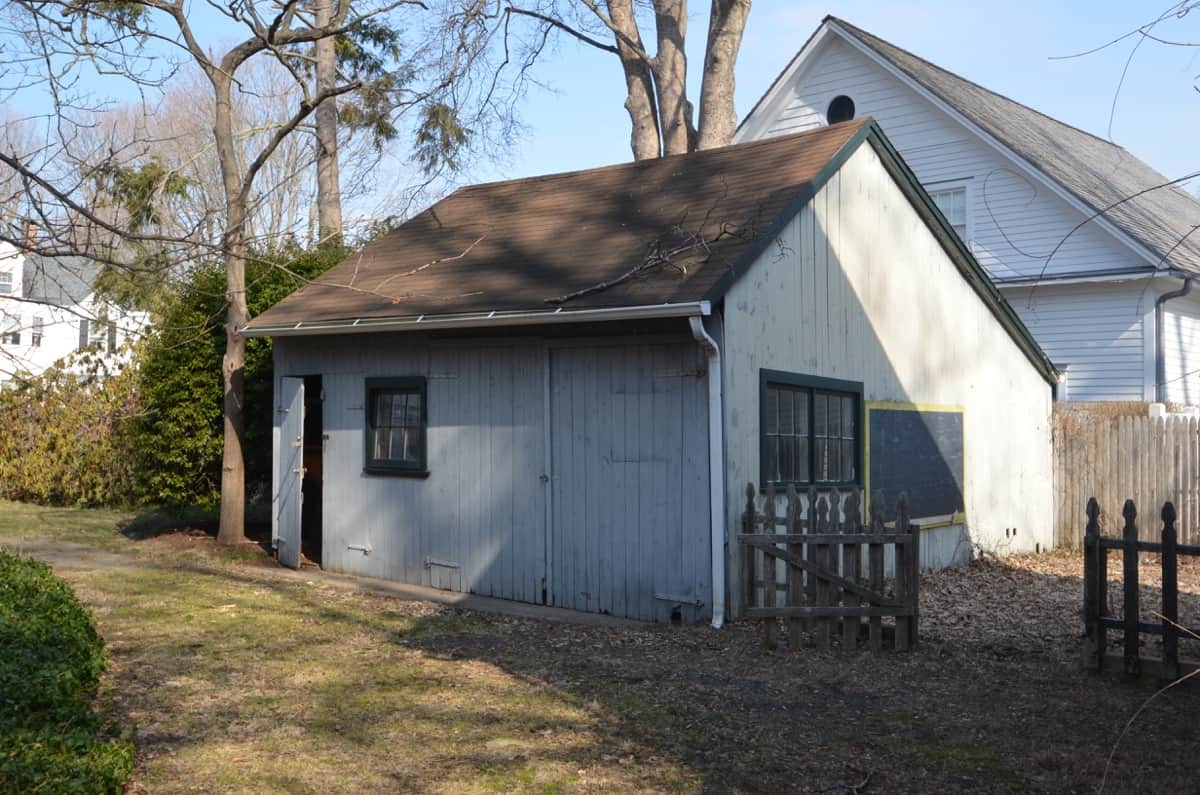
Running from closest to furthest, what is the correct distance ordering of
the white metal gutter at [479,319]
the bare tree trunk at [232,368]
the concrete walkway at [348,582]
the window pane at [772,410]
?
the white metal gutter at [479,319], the concrete walkway at [348,582], the window pane at [772,410], the bare tree trunk at [232,368]

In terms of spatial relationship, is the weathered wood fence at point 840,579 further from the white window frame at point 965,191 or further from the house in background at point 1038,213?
the white window frame at point 965,191

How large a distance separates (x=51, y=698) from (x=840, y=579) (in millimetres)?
5464

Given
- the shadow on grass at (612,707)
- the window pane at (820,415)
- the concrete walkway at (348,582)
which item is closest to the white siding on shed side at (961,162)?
the window pane at (820,415)

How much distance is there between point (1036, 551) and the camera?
622 inches

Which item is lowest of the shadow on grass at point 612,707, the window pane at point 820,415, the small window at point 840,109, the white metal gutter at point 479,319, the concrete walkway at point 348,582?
the shadow on grass at point 612,707

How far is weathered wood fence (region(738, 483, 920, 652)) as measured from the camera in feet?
28.4

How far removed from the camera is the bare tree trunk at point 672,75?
73.2ft

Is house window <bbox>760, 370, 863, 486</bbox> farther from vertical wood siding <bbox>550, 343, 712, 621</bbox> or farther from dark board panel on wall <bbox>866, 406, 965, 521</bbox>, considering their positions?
vertical wood siding <bbox>550, 343, 712, 621</bbox>

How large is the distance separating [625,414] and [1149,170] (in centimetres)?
2498

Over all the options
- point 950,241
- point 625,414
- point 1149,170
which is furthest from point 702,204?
point 1149,170

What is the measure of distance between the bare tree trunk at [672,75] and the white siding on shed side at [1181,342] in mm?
8967

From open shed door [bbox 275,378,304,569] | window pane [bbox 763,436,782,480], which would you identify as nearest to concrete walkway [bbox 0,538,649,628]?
open shed door [bbox 275,378,304,569]

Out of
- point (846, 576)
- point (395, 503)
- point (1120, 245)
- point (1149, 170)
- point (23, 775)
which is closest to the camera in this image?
point (23, 775)

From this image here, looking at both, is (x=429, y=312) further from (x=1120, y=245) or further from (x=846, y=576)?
(x=1120, y=245)
